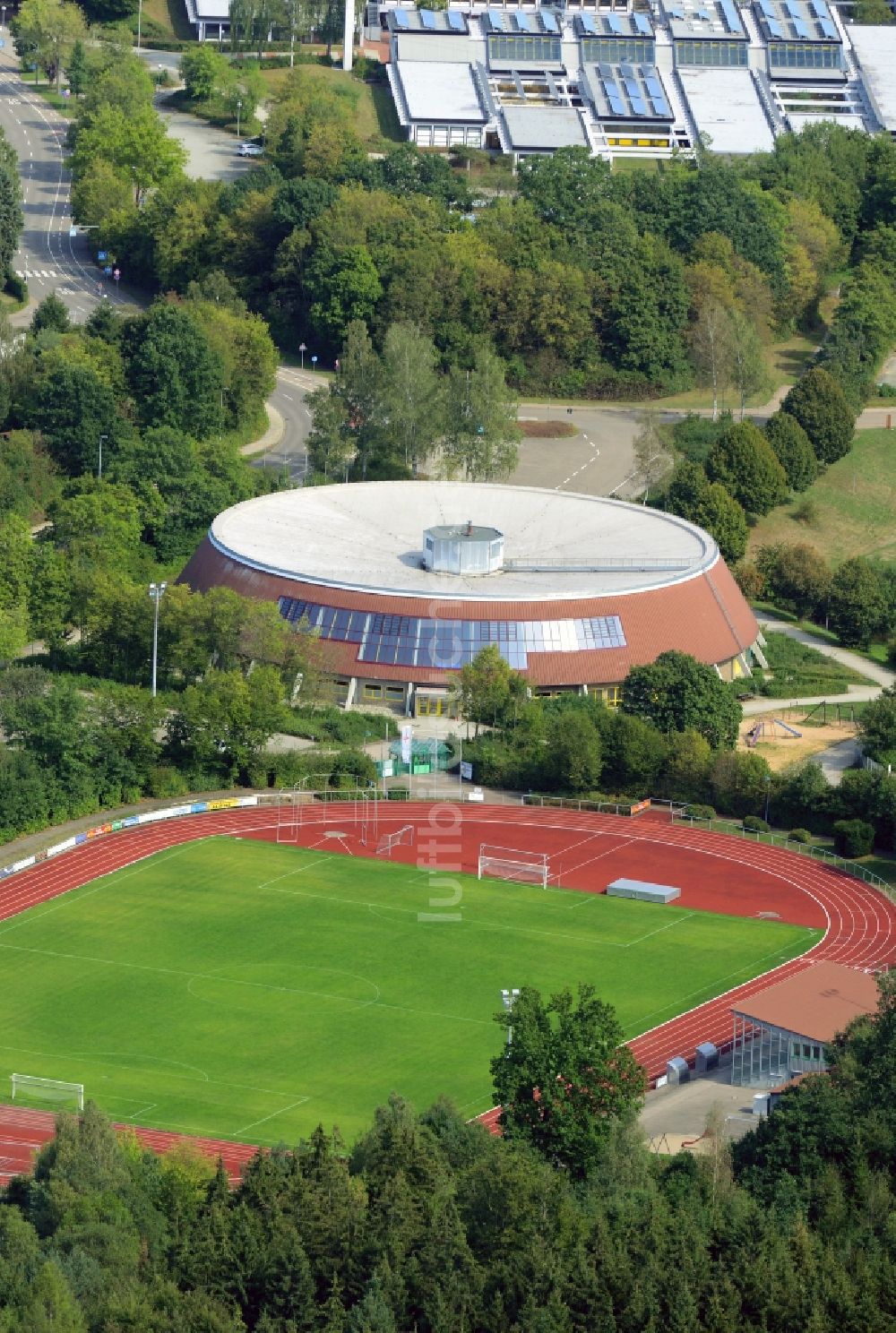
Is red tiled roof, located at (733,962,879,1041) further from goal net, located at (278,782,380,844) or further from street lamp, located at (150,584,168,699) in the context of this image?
street lamp, located at (150,584,168,699)

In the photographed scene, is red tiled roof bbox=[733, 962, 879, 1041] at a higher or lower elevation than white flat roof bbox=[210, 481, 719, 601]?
lower

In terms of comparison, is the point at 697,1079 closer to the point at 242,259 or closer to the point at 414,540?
the point at 414,540

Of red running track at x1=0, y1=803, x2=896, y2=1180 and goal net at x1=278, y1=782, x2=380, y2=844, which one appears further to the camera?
goal net at x1=278, y1=782, x2=380, y2=844

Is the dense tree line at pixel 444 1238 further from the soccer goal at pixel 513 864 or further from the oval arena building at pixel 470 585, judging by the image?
the oval arena building at pixel 470 585

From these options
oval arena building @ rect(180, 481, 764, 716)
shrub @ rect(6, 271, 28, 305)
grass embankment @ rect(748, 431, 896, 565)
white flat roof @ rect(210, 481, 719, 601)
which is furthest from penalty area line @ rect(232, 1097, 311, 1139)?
shrub @ rect(6, 271, 28, 305)

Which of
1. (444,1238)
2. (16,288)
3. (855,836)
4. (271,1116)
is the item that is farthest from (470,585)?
(16,288)

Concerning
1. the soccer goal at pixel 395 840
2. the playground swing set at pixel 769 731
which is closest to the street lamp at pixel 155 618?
the soccer goal at pixel 395 840
